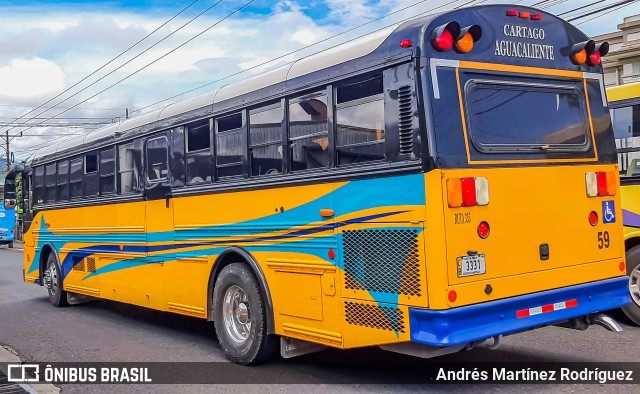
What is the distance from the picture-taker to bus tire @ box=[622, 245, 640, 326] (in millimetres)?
8148

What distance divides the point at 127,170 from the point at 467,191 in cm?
578

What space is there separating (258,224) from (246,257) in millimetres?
374

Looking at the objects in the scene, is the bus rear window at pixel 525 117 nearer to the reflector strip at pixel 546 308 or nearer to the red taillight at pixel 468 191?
the red taillight at pixel 468 191

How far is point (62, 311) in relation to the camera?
11.7 meters

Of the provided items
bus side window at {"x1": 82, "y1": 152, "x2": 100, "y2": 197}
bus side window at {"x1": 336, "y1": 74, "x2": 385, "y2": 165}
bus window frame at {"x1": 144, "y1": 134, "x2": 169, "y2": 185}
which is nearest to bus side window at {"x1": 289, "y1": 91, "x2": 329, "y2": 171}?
bus side window at {"x1": 336, "y1": 74, "x2": 385, "y2": 165}

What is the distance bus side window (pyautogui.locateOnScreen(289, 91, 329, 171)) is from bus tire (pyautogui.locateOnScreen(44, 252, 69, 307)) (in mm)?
7078

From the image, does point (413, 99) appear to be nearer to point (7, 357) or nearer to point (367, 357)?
point (367, 357)

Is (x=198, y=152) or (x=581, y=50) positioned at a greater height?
(x=581, y=50)

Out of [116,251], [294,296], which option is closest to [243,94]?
[294,296]

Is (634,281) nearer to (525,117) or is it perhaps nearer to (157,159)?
(525,117)

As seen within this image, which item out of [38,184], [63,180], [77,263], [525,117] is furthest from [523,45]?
[38,184]

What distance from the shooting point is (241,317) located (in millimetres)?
7219

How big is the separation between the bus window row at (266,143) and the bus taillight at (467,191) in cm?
68

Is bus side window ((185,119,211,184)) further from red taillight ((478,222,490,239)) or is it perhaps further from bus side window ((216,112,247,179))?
red taillight ((478,222,490,239))
